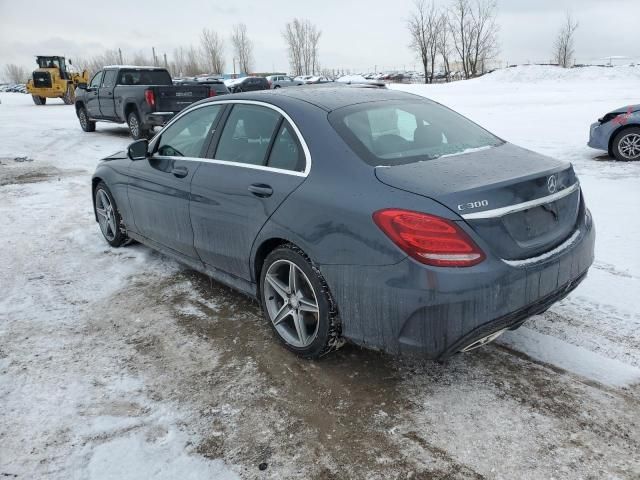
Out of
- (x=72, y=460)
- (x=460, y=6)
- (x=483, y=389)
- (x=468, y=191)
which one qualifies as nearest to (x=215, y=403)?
(x=72, y=460)

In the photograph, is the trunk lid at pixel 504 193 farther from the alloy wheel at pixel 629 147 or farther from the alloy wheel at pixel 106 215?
the alloy wheel at pixel 629 147

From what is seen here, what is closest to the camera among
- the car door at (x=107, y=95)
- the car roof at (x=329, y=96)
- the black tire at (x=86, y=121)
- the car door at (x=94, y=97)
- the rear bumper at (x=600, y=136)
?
the car roof at (x=329, y=96)

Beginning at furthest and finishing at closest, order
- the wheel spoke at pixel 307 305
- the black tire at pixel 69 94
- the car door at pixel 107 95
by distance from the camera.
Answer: the black tire at pixel 69 94 < the car door at pixel 107 95 < the wheel spoke at pixel 307 305

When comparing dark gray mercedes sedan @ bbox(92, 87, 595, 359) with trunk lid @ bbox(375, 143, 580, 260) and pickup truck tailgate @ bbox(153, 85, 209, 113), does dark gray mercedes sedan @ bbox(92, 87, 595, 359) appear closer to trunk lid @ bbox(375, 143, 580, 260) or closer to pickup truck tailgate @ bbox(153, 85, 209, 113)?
trunk lid @ bbox(375, 143, 580, 260)

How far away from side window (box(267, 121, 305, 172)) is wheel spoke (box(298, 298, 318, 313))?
2.58 ft

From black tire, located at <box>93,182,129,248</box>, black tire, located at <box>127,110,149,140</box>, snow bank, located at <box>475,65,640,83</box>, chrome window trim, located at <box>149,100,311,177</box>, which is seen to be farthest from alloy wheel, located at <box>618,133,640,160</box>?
snow bank, located at <box>475,65,640,83</box>

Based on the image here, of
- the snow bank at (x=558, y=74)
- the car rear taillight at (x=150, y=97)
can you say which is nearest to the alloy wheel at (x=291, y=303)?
the car rear taillight at (x=150, y=97)

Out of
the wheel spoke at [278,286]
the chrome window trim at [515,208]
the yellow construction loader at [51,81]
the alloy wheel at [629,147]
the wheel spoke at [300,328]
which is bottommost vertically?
the wheel spoke at [300,328]

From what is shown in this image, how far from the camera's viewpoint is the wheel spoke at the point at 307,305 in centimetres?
303

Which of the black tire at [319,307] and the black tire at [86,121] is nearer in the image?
the black tire at [319,307]

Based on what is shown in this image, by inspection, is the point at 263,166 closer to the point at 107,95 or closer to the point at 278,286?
the point at 278,286

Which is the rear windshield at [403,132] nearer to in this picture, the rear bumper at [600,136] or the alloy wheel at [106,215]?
the alloy wheel at [106,215]

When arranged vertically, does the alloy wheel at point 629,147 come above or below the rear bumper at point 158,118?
below

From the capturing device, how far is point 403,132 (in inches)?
129
